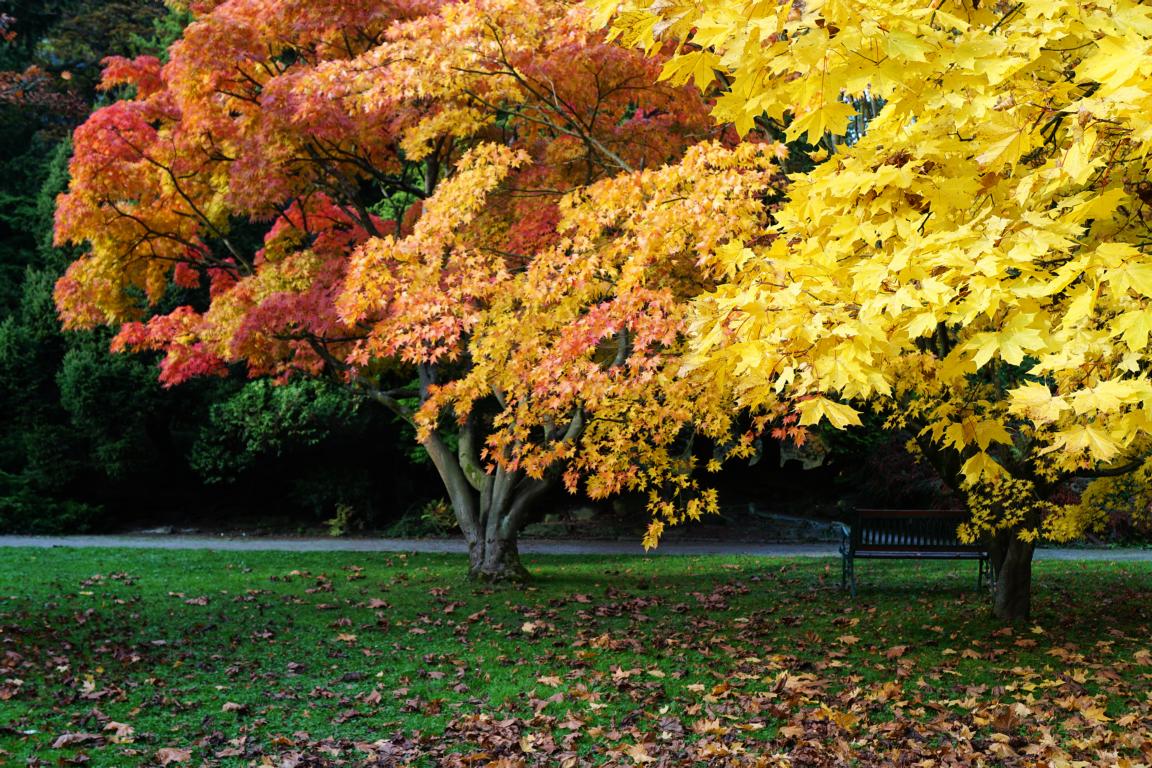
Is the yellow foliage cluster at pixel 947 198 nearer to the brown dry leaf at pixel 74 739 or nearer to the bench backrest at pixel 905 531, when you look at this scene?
the brown dry leaf at pixel 74 739

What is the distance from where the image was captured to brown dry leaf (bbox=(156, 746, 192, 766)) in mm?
4516

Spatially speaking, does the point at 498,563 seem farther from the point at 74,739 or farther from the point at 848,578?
the point at 74,739

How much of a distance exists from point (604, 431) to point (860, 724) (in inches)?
151

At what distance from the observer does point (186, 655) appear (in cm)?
697

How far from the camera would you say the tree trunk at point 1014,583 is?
821 centimetres

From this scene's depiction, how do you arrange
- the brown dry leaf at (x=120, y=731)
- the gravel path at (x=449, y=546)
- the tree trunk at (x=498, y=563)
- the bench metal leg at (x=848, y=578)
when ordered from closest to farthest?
1. the brown dry leaf at (x=120, y=731)
2. the bench metal leg at (x=848, y=578)
3. the tree trunk at (x=498, y=563)
4. the gravel path at (x=449, y=546)

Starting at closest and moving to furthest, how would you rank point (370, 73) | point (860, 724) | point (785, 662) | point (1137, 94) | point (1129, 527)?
point (1137, 94) < point (860, 724) < point (785, 662) < point (370, 73) < point (1129, 527)

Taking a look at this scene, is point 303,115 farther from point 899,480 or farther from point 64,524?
point 899,480

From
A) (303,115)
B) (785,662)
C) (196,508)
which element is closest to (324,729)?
(785,662)

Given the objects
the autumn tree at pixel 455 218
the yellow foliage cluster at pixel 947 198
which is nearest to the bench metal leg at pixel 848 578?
the autumn tree at pixel 455 218

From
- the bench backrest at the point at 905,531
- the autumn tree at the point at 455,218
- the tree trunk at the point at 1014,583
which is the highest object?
the autumn tree at the point at 455,218

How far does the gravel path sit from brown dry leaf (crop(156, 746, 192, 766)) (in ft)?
33.1

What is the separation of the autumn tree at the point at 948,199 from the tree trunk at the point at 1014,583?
5.39 metres

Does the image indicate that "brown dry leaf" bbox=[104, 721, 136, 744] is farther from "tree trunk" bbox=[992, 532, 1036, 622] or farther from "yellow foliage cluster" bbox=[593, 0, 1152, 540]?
"tree trunk" bbox=[992, 532, 1036, 622]
